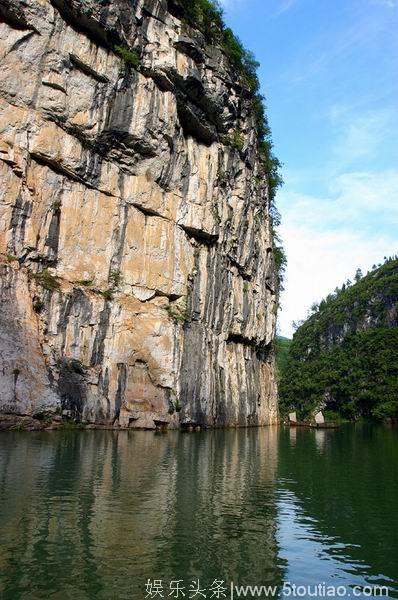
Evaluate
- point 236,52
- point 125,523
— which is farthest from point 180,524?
point 236,52

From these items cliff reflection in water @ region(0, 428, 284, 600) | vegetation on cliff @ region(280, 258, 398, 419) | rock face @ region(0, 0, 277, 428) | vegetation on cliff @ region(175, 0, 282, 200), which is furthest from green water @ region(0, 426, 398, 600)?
vegetation on cliff @ region(280, 258, 398, 419)

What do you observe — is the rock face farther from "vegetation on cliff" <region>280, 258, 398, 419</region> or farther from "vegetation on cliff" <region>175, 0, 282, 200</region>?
"vegetation on cliff" <region>280, 258, 398, 419</region>

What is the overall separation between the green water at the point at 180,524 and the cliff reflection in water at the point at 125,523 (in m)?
0.03

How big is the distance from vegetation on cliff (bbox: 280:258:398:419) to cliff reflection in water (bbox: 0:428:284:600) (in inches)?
2832

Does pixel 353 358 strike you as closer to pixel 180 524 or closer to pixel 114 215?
pixel 114 215

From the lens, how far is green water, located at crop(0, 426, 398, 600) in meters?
8.36

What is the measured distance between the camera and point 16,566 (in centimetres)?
830

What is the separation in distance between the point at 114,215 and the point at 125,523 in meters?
28.0

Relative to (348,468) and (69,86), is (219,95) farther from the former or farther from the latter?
(348,468)

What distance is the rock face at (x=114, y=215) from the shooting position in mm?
31156

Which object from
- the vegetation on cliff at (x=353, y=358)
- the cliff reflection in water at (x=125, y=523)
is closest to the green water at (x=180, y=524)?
the cliff reflection in water at (x=125, y=523)

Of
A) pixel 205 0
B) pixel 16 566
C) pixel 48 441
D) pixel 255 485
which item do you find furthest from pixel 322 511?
pixel 205 0

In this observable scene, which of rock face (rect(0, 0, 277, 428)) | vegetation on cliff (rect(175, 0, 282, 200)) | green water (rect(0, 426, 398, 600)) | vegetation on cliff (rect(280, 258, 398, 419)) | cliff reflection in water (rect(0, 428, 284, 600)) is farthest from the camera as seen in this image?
vegetation on cliff (rect(280, 258, 398, 419))

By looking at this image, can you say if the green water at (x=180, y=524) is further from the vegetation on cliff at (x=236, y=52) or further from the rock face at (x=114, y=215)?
the vegetation on cliff at (x=236, y=52)
